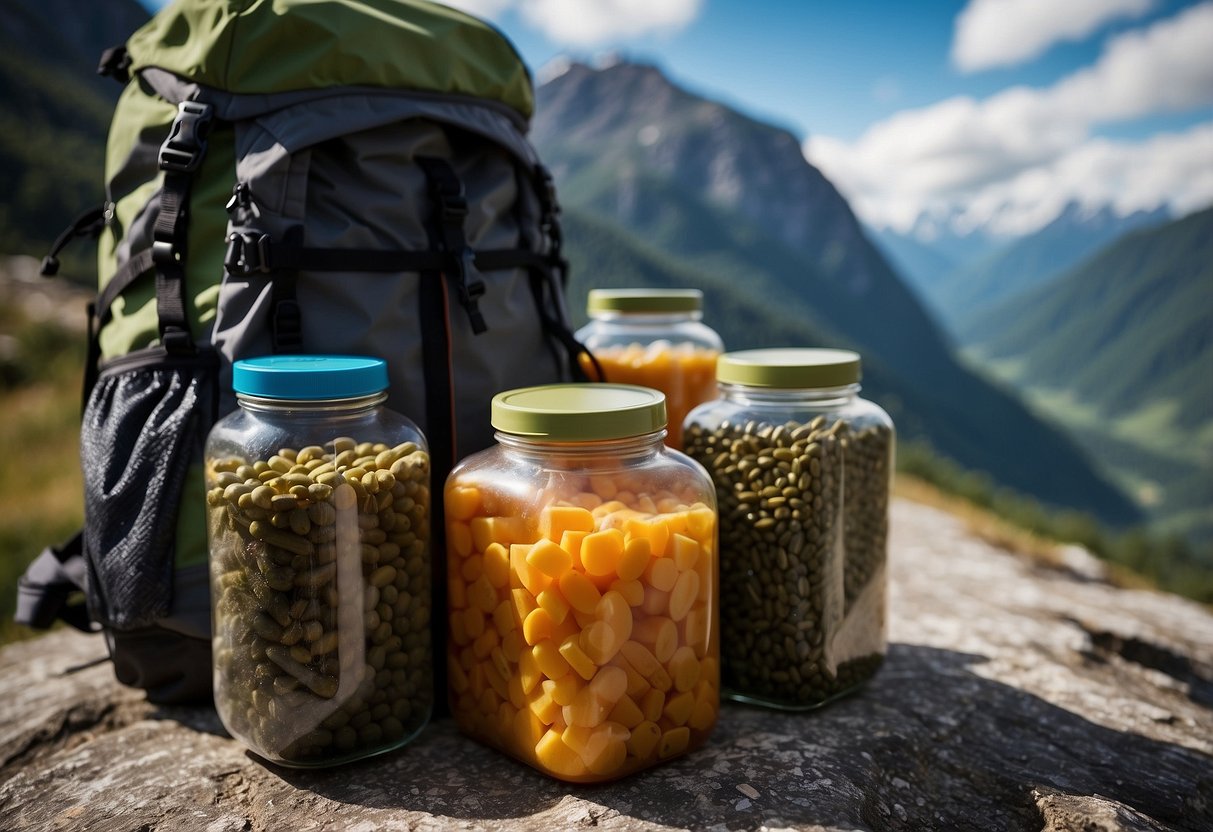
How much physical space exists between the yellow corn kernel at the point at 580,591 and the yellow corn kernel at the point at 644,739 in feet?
1.01

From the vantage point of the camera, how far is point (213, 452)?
1991mm

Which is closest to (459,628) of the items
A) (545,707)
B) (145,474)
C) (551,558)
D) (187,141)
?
(545,707)

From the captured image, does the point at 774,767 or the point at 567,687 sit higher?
the point at 567,687

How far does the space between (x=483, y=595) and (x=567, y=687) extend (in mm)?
282

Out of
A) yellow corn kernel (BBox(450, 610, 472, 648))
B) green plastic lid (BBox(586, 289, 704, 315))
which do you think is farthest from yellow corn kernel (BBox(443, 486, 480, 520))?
green plastic lid (BBox(586, 289, 704, 315))

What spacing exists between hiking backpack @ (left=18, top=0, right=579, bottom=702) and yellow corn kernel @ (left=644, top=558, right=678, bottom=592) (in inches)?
26.9

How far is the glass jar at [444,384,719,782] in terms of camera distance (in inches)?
71.0

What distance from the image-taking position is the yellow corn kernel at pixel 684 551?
1867 mm

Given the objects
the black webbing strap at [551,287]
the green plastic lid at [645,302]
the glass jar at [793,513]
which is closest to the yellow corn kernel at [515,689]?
the glass jar at [793,513]

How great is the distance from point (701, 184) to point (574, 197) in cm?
2026

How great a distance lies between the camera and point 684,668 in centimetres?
195

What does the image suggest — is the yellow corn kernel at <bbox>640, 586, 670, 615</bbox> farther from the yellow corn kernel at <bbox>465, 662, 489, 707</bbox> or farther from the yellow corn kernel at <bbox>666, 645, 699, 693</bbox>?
the yellow corn kernel at <bbox>465, 662, 489, 707</bbox>

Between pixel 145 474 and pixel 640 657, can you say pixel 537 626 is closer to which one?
pixel 640 657

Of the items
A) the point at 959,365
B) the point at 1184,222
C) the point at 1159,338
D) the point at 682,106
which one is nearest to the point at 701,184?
the point at 682,106
